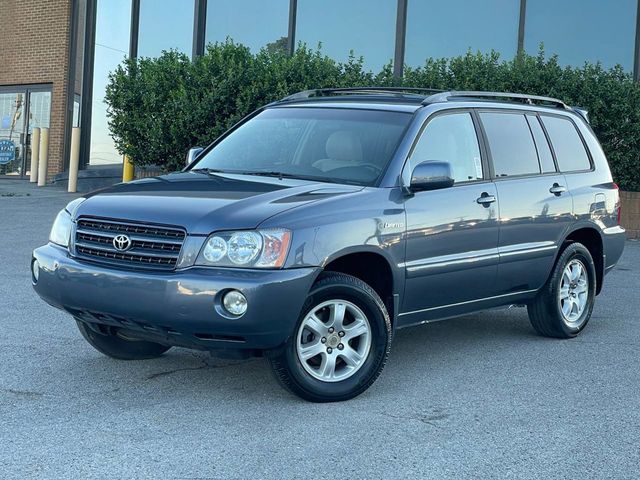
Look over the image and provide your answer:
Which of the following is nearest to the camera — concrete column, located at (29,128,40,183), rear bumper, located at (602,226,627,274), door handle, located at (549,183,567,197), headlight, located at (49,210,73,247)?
headlight, located at (49,210,73,247)

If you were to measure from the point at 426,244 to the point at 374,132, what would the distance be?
0.86 metres

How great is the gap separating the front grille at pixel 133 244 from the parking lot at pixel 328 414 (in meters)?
0.75

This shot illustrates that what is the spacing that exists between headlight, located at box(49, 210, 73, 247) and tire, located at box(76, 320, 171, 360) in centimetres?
55

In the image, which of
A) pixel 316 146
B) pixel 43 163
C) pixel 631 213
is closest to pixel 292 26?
pixel 43 163

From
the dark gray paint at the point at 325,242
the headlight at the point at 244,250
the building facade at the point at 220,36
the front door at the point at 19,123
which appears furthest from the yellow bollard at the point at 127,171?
the headlight at the point at 244,250

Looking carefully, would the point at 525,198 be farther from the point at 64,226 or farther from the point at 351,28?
the point at 351,28

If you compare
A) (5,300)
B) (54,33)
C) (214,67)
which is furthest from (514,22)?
(5,300)

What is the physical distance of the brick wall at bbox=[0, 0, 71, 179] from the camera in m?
22.6

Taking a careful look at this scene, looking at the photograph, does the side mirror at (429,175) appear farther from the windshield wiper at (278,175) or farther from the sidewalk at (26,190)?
the sidewalk at (26,190)

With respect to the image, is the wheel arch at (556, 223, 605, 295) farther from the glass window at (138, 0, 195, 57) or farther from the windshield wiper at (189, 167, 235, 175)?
the glass window at (138, 0, 195, 57)

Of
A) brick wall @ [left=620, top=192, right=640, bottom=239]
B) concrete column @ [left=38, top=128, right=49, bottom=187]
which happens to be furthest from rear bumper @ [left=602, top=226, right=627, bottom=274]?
concrete column @ [left=38, top=128, right=49, bottom=187]

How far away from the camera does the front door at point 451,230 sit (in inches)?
241

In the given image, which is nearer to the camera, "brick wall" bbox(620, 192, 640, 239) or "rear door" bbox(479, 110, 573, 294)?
"rear door" bbox(479, 110, 573, 294)

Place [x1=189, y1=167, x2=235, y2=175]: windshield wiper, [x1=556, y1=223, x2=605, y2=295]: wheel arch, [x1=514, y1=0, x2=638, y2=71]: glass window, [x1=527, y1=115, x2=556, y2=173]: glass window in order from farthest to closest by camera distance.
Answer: [x1=514, y1=0, x2=638, y2=71]: glass window
[x1=556, y1=223, x2=605, y2=295]: wheel arch
[x1=527, y1=115, x2=556, y2=173]: glass window
[x1=189, y1=167, x2=235, y2=175]: windshield wiper
